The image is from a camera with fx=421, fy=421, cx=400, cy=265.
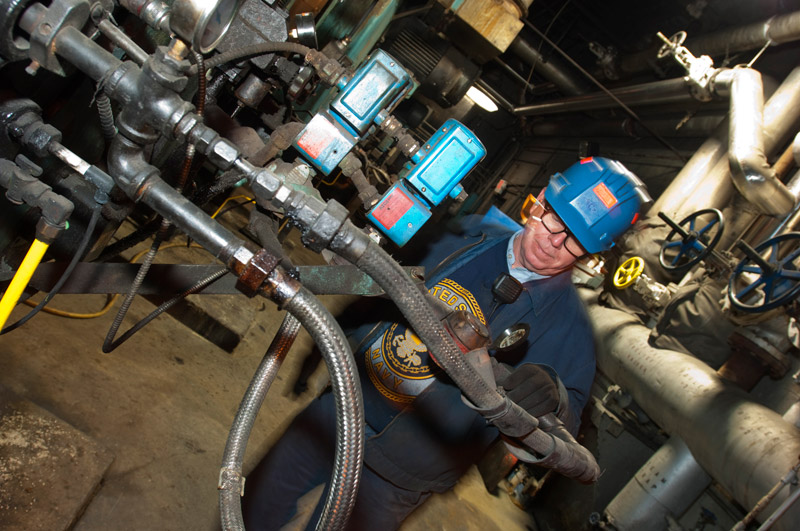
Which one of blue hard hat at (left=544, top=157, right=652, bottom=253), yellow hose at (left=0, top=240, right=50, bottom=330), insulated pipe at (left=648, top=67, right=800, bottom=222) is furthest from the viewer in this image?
insulated pipe at (left=648, top=67, right=800, bottom=222)

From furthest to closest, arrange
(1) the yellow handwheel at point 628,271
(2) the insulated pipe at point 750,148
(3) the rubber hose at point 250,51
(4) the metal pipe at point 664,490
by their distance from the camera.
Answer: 1. (1) the yellow handwheel at point 628,271
2. (2) the insulated pipe at point 750,148
3. (4) the metal pipe at point 664,490
4. (3) the rubber hose at point 250,51

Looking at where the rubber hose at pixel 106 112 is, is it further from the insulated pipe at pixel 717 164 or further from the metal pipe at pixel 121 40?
the insulated pipe at pixel 717 164

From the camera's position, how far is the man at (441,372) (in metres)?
1.79

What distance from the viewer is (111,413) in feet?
6.28

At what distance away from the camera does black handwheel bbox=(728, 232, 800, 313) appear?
2695mm

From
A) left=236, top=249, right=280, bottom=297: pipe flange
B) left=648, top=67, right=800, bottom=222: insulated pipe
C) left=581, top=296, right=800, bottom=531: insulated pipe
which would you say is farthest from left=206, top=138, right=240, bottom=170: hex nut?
left=648, top=67, right=800, bottom=222: insulated pipe

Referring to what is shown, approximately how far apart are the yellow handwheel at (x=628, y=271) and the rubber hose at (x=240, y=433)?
381 centimetres

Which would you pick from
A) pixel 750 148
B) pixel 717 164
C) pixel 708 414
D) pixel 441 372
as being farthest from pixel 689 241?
pixel 441 372

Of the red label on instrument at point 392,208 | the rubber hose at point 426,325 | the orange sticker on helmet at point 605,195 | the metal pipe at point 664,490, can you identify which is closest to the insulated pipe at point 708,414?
the metal pipe at point 664,490

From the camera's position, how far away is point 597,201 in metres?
1.97

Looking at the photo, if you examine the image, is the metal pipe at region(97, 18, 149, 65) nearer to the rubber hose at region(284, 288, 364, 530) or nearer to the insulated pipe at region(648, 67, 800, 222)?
the rubber hose at region(284, 288, 364, 530)

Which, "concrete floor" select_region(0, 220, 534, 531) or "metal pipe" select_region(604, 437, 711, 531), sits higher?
"metal pipe" select_region(604, 437, 711, 531)

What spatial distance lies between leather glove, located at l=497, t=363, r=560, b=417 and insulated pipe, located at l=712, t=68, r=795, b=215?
129 inches

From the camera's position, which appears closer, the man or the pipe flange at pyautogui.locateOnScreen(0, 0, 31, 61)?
the pipe flange at pyautogui.locateOnScreen(0, 0, 31, 61)
